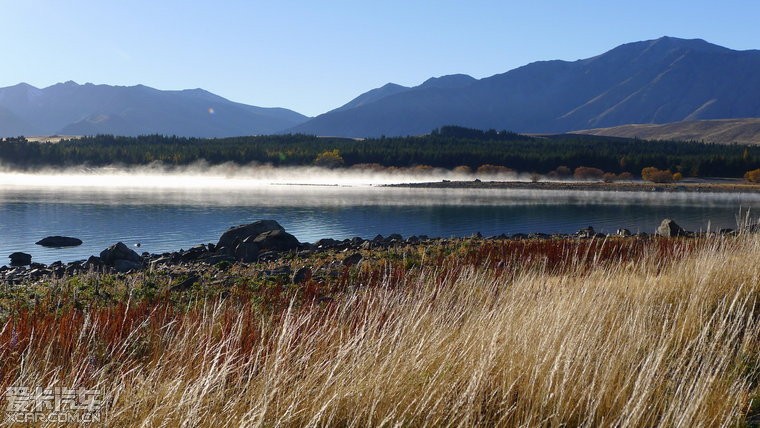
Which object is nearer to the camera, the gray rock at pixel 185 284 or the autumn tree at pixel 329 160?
the gray rock at pixel 185 284

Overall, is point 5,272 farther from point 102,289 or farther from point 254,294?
point 254,294

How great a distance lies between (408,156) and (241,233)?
114019 mm

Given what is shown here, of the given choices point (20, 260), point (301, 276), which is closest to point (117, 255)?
point (20, 260)

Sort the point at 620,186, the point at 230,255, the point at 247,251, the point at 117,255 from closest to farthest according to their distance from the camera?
the point at 117,255
the point at 247,251
the point at 230,255
the point at 620,186

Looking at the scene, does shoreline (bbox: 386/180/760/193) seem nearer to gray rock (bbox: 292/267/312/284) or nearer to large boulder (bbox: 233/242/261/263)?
large boulder (bbox: 233/242/261/263)

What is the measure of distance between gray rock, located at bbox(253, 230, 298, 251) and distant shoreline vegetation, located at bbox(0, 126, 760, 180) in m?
102

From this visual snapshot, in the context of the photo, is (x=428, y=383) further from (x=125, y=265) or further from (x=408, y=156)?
(x=408, y=156)

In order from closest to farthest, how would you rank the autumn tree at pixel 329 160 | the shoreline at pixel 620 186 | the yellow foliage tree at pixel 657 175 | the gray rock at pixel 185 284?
the gray rock at pixel 185 284 → the shoreline at pixel 620 186 → the yellow foliage tree at pixel 657 175 → the autumn tree at pixel 329 160

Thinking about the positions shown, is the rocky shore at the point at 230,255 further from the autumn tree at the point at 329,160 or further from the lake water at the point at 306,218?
the autumn tree at the point at 329,160

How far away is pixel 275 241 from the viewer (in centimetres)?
2694

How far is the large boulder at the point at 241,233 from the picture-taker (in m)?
28.4

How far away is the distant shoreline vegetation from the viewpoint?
12194 cm

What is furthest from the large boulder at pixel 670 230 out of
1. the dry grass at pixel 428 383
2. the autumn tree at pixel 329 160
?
the autumn tree at pixel 329 160

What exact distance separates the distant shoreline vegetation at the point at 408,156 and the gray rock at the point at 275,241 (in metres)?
102
